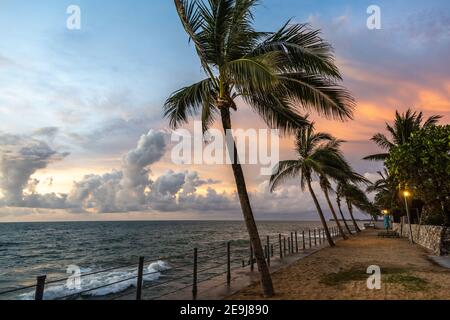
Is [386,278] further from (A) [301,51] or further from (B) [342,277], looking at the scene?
(A) [301,51]

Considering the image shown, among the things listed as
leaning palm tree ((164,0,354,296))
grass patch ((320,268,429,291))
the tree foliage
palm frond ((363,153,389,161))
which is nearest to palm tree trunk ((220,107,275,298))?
leaning palm tree ((164,0,354,296))

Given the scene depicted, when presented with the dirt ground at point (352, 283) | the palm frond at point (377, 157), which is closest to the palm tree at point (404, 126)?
the palm frond at point (377, 157)

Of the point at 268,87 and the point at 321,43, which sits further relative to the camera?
the point at 321,43

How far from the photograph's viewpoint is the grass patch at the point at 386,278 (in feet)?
25.8

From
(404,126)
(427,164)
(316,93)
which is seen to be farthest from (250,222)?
(404,126)

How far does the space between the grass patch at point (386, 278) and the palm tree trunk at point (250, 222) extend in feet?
7.22

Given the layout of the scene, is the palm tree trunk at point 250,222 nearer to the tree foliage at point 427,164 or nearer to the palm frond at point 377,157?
the tree foliage at point 427,164

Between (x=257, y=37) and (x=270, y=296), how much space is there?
6.19m

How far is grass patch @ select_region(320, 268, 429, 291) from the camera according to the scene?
25.8 feet

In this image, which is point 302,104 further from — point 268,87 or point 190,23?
point 190,23

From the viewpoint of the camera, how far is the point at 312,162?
19203 millimetres
